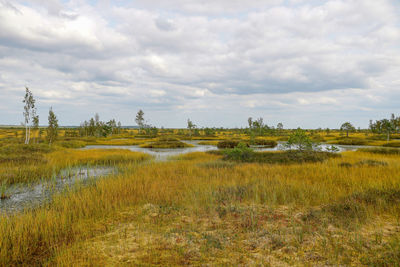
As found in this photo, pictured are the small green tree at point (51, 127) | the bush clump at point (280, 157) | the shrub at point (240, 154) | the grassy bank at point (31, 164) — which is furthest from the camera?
the small green tree at point (51, 127)

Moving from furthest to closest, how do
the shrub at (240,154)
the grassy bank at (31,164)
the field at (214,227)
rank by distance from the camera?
1. the shrub at (240,154)
2. the grassy bank at (31,164)
3. the field at (214,227)

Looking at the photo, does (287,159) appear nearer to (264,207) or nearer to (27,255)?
(264,207)

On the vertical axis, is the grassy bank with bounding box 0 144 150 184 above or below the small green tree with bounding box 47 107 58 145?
below

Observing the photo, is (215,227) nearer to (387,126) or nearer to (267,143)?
(267,143)

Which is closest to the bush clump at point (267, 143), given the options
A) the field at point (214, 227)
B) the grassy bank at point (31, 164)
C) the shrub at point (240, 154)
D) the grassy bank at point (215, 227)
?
the shrub at point (240, 154)

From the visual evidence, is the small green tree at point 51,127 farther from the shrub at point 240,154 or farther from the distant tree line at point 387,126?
the distant tree line at point 387,126

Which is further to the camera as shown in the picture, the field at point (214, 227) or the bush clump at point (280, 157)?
the bush clump at point (280, 157)

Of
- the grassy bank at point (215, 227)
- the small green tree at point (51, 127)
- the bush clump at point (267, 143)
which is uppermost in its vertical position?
the small green tree at point (51, 127)

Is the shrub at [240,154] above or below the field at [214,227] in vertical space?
above

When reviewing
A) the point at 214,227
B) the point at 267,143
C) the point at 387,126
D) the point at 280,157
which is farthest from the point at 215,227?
the point at 387,126

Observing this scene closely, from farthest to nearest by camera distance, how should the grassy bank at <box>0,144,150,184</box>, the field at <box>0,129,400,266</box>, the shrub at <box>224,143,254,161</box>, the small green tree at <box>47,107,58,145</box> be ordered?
the small green tree at <box>47,107,58,145</box>, the shrub at <box>224,143,254,161</box>, the grassy bank at <box>0,144,150,184</box>, the field at <box>0,129,400,266</box>

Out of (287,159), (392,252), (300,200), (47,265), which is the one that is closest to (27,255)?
(47,265)

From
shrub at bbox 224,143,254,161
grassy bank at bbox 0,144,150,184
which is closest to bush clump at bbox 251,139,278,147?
shrub at bbox 224,143,254,161

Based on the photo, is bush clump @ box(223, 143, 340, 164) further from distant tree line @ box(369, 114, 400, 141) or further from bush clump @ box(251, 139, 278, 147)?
distant tree line @ box(369, 114, 400, 141)
